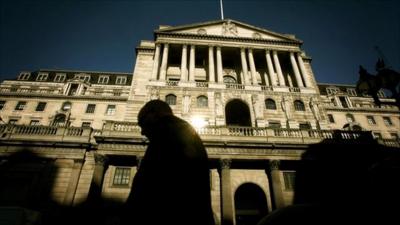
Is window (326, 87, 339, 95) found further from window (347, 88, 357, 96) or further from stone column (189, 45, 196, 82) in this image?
stone column (189, 45, 196, 82)

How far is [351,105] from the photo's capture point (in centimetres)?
3912

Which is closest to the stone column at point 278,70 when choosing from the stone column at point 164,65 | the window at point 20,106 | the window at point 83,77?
the stone column at point 164,65

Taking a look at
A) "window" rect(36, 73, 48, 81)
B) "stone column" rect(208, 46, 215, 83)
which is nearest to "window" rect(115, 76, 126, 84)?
"window" rect(36, 73, 48, 81)

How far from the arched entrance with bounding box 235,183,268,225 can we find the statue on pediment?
20.9 m

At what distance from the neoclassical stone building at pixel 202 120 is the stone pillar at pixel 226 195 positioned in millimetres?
66

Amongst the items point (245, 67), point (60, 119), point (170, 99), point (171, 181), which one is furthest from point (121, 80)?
point (171, 181)

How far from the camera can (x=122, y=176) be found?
53.2 feet

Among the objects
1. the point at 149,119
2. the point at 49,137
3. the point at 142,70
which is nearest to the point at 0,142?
the point at 49,137

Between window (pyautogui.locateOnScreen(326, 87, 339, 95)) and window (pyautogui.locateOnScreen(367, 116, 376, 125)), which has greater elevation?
window (pyautogui.locateOnScreen(326, 87, 339, 95))

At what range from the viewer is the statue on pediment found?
29547 millimetres

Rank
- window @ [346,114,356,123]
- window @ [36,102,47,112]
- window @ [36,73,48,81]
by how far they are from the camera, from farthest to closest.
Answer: window @ [36,73,48,81] → window @ [346,114,356,123] → window @ [36,102,47,112]

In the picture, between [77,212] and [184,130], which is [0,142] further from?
[184,130]

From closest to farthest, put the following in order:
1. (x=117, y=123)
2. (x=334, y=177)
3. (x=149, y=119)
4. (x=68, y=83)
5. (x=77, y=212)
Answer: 1. (x=149, y=119)
2. (x=77, y=212)
3. (x=334, y=177)
4. (x=117, y=123)
5. (x=68, y=83)

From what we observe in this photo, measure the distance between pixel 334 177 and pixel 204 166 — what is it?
17351mm
